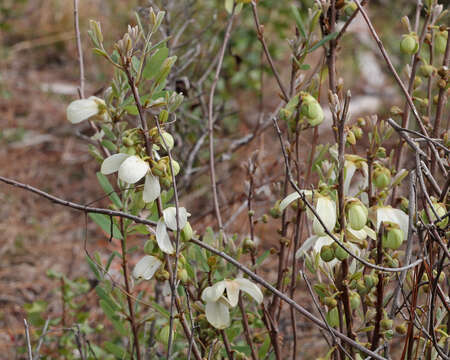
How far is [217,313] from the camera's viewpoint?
2.85 feet

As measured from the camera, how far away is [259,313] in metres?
1.20

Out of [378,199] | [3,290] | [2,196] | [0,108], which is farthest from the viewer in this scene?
[0,108]

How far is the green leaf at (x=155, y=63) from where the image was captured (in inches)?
33.2

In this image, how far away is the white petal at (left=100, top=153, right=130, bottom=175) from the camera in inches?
31.9

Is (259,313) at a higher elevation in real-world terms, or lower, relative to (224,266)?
lower

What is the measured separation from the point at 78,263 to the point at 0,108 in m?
1.37

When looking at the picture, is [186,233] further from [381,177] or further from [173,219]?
[381,177]

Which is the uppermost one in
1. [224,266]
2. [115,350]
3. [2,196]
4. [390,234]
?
[390,234]

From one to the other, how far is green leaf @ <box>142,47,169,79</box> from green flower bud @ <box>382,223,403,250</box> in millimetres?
422

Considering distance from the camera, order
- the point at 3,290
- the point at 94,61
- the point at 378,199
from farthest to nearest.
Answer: the point at 94,61
the point at 3,290
the point at 378,199

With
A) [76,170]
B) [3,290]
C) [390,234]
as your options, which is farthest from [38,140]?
[390,234]

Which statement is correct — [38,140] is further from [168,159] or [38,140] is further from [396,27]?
[396,27]

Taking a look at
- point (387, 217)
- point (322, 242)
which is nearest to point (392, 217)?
point (387, 217)

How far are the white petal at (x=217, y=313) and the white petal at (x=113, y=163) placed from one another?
26 centimetres
